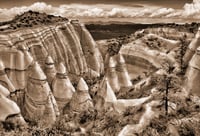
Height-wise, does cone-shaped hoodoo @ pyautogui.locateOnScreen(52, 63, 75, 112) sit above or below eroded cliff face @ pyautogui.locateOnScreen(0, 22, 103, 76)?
below

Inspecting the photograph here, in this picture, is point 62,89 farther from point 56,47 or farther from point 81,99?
point 56,47

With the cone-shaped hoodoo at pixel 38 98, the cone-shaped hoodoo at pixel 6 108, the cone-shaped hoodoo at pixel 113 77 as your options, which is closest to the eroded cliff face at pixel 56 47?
the cone-shaped hoodoo at pixel 38 98

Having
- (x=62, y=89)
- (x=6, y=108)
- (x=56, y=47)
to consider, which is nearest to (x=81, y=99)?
(x=62, y=89)

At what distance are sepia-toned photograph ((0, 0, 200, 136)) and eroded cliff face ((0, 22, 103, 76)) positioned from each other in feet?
0.07

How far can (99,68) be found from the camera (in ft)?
35.4

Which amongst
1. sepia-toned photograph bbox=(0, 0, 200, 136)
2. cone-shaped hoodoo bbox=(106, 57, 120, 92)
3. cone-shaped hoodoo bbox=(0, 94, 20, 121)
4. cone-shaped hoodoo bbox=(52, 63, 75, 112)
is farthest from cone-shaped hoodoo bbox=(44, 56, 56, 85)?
cone-shaped hoodoo bbox=(0, 94, 20, 121)

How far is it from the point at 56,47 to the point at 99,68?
152 centimetres

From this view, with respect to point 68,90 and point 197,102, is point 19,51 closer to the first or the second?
point 68,90

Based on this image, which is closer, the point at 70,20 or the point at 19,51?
the point at 19,51

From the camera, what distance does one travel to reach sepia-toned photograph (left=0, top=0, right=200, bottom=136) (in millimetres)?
5336

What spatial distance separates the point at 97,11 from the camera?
1116 cm

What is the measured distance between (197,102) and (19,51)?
169 inches

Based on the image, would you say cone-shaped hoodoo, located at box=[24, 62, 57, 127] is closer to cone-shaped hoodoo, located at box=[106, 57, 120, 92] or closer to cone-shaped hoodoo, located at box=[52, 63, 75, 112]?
cone-shaped hoodoo, located at box=[52, 63, 75, 112]

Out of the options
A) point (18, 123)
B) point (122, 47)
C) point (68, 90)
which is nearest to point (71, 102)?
point (68, 90)
